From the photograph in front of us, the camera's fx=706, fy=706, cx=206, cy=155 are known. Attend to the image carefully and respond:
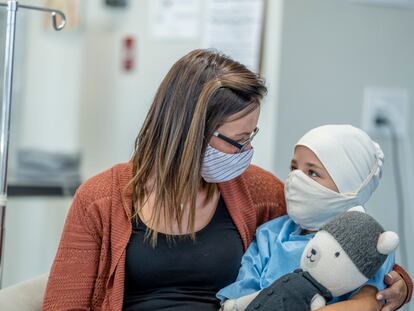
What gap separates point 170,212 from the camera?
1584 millimetres

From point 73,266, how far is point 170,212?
0.25 meters

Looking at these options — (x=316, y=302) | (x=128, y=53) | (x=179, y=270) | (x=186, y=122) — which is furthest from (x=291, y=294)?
(x=128, y=53)

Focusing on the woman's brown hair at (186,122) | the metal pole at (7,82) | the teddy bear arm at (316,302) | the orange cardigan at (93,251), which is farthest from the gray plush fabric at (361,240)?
the metal pole at (7,82)

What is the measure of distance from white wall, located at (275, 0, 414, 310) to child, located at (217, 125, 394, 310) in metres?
0.68

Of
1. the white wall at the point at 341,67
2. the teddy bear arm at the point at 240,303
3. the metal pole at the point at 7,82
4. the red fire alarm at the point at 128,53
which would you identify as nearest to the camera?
the teddy bear arm at the point at 240,303

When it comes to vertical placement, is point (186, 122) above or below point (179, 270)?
above

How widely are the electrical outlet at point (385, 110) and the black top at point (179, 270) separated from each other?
907 millimetres

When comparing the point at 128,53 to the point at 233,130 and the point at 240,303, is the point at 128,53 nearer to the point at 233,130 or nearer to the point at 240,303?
the point at 233,130

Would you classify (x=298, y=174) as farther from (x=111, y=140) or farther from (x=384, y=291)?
(x=111, y=140)

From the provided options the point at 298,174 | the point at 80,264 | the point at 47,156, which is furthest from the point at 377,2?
the point at 47,156

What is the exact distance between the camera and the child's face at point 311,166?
153cm

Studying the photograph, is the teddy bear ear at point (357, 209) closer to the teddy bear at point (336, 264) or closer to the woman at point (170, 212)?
the teddy bear at point (336, 264)

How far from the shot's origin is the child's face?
1530 millimetres

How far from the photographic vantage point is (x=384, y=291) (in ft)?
4.85
